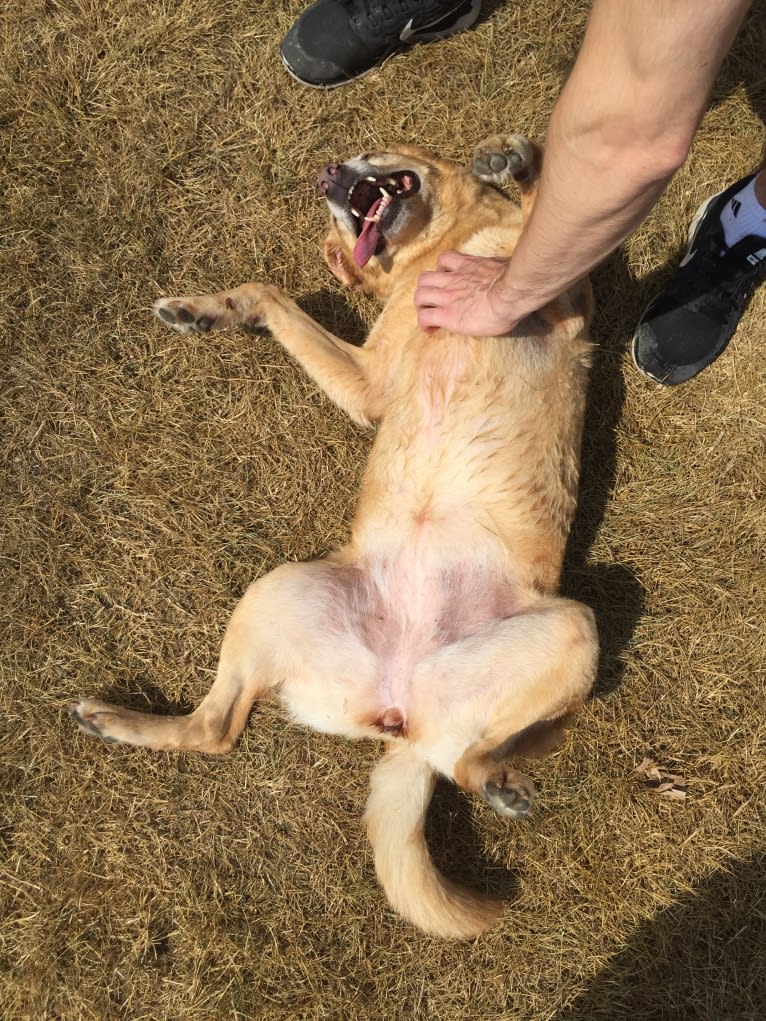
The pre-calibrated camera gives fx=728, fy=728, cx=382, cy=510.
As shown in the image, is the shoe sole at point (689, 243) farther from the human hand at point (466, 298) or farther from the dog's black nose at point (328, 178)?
the dog's black nose at point (328, 178)

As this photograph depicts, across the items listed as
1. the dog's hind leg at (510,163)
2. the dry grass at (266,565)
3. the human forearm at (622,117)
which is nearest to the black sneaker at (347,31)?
the dry grass at (266,565)

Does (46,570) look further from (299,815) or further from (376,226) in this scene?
(376,226)

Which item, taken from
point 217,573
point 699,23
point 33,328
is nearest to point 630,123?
point 699,23

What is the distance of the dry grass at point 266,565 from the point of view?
3.73 m

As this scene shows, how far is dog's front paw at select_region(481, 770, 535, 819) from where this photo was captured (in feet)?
9.62

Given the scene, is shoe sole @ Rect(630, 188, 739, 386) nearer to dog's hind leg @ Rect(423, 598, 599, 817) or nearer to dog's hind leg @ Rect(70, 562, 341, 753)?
dog's hind leg @ Rect(423, 598, 599, 817)

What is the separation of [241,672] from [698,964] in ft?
9.24

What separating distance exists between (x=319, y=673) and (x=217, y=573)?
962 mm

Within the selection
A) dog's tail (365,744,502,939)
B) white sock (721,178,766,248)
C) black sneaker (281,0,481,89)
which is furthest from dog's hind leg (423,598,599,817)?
black sneaker (281,0,481,89)

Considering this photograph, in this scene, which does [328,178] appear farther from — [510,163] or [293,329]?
[510,163]

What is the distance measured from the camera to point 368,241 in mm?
3549

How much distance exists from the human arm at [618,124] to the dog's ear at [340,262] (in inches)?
57.3

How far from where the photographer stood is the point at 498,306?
2834 mm

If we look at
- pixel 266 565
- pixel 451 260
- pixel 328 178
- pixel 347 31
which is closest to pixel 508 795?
pixel 266 565
